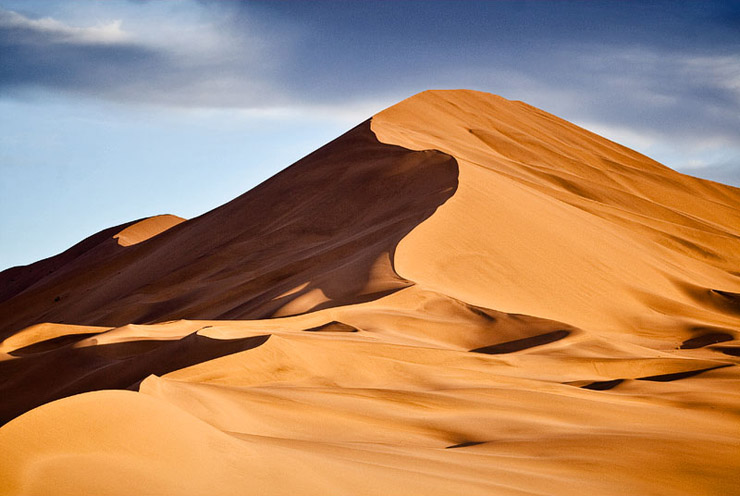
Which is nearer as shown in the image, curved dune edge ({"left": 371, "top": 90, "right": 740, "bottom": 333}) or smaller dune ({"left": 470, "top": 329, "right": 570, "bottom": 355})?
smaller dune ({"left": 470, "top": 329, "right": 570, "bottom": 355})

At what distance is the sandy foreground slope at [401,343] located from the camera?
4.39 meters

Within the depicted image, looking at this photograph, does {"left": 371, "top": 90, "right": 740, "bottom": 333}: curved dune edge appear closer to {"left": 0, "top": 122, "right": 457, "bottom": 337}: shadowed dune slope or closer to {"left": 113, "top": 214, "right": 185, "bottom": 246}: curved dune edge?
{"left": 0, "top": 122, "right": 457, "bottom": 337}: shadowed dune slope

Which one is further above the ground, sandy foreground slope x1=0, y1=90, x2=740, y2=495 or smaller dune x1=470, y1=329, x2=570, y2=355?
sandy foreground slope x1=0, y1=90, x2=740, y2=495

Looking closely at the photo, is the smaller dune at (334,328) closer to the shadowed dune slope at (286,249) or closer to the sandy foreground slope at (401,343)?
the sandy foreground slope at (401,343)

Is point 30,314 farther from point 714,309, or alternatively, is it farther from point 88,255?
point 714,309

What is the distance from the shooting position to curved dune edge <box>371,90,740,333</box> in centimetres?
1783

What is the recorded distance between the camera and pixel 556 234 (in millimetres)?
21828

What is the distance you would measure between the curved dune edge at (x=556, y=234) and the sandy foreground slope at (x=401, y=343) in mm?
95

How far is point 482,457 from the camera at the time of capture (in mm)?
5531

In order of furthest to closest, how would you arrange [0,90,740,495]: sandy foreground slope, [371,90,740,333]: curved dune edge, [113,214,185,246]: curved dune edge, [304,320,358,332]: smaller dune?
[113,214,185,246]: curved dune edge < [371,90,740,333]: curved dune edge < [304,320,358,332]: smaller dune < [0,90,740,495]: sandy foreground slope

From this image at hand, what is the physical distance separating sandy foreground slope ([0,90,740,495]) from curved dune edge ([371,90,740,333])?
0.31 feet

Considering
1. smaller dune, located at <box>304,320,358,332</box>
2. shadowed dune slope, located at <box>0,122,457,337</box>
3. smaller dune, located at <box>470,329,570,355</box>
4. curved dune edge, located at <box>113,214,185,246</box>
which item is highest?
curved dune edge, located at <box>113,214,185,246</box>

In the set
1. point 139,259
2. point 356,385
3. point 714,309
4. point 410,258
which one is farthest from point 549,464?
point 139,259

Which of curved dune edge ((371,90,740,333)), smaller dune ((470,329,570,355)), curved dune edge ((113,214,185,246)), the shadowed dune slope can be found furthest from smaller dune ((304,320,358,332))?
curved dune edge ((113,214,185,246))
